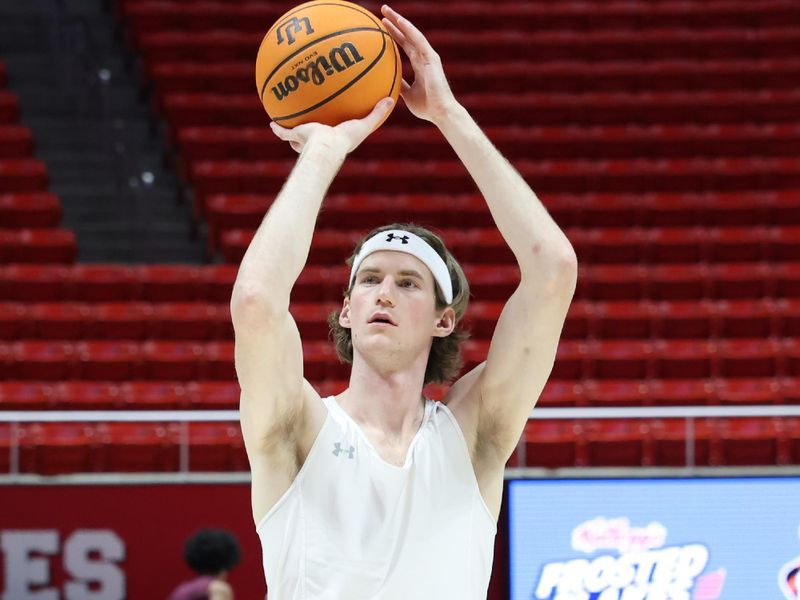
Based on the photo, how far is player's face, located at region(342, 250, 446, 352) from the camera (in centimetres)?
259

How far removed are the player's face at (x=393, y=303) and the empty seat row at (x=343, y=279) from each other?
25.0ft

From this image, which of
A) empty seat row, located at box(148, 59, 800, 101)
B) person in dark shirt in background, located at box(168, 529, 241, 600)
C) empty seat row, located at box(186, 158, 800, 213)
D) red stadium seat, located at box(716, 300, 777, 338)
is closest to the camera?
person in dark shirt in background, located at box(168, 529, 241, 600)

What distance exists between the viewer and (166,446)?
728 cm

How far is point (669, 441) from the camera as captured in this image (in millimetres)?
7305

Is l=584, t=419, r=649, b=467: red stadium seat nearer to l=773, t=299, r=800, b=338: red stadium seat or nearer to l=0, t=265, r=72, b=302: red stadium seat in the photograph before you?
l=773, t=299, r=800, b=338: red stadium seat

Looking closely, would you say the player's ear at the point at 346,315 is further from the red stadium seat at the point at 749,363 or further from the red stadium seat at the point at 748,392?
the red stadium seat at the point at 749,363

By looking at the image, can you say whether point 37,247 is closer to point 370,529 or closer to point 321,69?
point 321,69

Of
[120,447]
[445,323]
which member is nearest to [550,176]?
[120,447]

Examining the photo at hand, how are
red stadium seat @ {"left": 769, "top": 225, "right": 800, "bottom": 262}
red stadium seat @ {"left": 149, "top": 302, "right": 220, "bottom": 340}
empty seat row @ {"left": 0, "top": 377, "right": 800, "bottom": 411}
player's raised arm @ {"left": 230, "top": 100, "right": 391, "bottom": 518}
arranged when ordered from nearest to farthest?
player's raised arm @ {"left": 230, "top": 100, "right": 391, "bottom": 518} < empty seat row @ {"left": 0, "top": 377, "right": 800, "bottom": 411} < red stadium seat @ {"left": 149, "top": 302, "right": 220, "bottom": 340} < red stadium seat @ {"left": 769, "top": 225, "right": 800, "bottom": 262}

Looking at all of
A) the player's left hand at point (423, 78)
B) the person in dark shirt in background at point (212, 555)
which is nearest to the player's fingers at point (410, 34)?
the player's left hand at point (423, 78)

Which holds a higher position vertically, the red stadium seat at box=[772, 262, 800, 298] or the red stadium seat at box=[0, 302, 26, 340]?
the red stadium seat at box=[772, 262, 800, 298]

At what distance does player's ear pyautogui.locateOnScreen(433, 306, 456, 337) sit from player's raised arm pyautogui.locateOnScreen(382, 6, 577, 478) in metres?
0.11

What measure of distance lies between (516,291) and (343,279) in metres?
7.71

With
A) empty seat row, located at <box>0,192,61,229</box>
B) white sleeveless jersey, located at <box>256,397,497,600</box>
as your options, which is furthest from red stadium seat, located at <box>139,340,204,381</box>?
white sleeveless jersey, located at <box>256,397,497,600</box>
